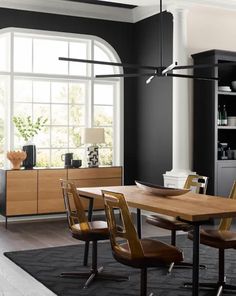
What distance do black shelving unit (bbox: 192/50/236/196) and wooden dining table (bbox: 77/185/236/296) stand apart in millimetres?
2587

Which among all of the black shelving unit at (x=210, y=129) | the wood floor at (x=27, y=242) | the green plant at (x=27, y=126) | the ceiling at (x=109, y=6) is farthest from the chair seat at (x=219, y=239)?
the green plant at (x=27, y=126)

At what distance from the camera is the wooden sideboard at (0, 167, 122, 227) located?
7.03 metres

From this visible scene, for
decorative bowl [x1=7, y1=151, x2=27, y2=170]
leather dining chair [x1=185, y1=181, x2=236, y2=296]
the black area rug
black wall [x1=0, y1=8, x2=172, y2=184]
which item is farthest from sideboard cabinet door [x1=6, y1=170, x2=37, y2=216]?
leather dining chair [x1=185, y1=181, x2=236, y2=296]

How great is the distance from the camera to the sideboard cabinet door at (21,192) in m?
7.02

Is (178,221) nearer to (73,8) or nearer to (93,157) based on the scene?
(93,157)

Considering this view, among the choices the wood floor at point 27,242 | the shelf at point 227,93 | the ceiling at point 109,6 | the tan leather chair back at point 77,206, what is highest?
the ceiling at point 109,6

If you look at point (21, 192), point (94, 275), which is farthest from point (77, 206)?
point (21, 192)

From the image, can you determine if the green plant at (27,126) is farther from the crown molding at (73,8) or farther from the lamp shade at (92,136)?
the crown molding at (73,8)

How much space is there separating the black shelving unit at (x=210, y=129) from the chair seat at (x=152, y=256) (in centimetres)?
367

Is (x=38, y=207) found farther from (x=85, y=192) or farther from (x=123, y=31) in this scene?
(x=123, y=31)

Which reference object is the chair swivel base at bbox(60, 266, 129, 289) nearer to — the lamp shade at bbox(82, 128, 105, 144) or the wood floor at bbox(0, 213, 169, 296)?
the wood floor at bbox(0, 213, 169, 296)

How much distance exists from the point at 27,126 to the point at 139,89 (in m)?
1.91

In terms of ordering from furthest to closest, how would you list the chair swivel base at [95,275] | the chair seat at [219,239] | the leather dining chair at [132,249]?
the chair swivel base at [95,275]
the chair seat at [219,239]
the leather dining chair at [132,249]

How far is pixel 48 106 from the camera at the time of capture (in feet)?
26.3
